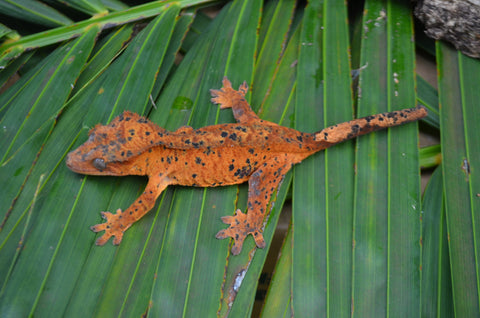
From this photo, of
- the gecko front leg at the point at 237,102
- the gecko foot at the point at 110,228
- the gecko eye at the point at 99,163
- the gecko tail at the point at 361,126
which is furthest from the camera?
the gecko front leg at the point at 237,102

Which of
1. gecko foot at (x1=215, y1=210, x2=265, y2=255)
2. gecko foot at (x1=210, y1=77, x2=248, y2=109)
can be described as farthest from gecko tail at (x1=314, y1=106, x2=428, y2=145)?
gecko foot at (x1=215, y1=210, x2=265, y2=255)

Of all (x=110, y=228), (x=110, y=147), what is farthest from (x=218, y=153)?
(x=110, y=228)

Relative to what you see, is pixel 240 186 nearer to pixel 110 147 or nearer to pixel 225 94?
pixel 225 94

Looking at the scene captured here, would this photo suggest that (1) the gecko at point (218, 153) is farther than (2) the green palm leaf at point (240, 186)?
Yes

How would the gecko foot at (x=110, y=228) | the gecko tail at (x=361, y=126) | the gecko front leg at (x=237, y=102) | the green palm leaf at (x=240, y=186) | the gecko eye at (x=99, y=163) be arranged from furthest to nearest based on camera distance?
the gecko front leg at (x=237, y=102) < the gecko tail at (x=361, y=126) < the gecko eye at (x=99, y=163) < the gecko foot at (x=110, y=228) < the green palm leaf at (x=240, y=186)

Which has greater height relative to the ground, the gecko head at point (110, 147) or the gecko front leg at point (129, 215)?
the gecko head at point (110, 147)

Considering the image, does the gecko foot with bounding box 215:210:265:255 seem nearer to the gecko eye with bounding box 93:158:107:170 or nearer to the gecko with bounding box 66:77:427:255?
the gecko with bounding box 66:77:427:255

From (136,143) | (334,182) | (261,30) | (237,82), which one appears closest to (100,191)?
(136,143)

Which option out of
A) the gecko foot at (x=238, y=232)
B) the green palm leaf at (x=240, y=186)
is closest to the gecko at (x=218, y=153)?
the gecko foot at (x=238, y=232)

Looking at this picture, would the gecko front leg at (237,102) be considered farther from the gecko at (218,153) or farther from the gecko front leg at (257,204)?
the gecko front leg at (257,204)
